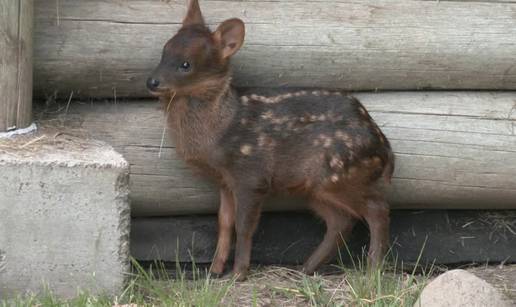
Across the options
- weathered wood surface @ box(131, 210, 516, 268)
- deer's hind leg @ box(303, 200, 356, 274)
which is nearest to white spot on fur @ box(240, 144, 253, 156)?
deer's hind leg @ box(303, 200, 356, 274)

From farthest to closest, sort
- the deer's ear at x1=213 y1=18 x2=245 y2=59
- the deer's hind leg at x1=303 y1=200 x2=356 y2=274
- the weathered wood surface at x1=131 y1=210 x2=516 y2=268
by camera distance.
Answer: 1. the weathered wood surface at x1=131 y1=210 x2=516 y2=268
2. the deer's hind leg at x1=303 y1=200 x2=356 y2=274
3. the deer's ear at x1=213 y1=18 x2=245 y2=59

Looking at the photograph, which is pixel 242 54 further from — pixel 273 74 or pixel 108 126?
pixel 108 126

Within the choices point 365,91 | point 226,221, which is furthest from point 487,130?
point 226,221

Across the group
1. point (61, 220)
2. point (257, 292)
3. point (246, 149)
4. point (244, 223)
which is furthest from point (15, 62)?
point (257, 292)

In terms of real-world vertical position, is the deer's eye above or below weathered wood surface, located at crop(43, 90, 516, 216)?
above

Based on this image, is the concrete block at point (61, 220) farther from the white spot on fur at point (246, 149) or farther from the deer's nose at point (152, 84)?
the white spot on fur at point (246, 149)

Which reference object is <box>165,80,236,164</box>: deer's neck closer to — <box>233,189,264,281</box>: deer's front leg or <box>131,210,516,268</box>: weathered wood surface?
<box>233,189,264,281</box>: deer's front leg

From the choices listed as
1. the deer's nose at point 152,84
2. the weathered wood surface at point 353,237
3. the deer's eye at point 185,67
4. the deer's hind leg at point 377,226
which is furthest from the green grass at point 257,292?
→ the deer's eye at point 185,67
